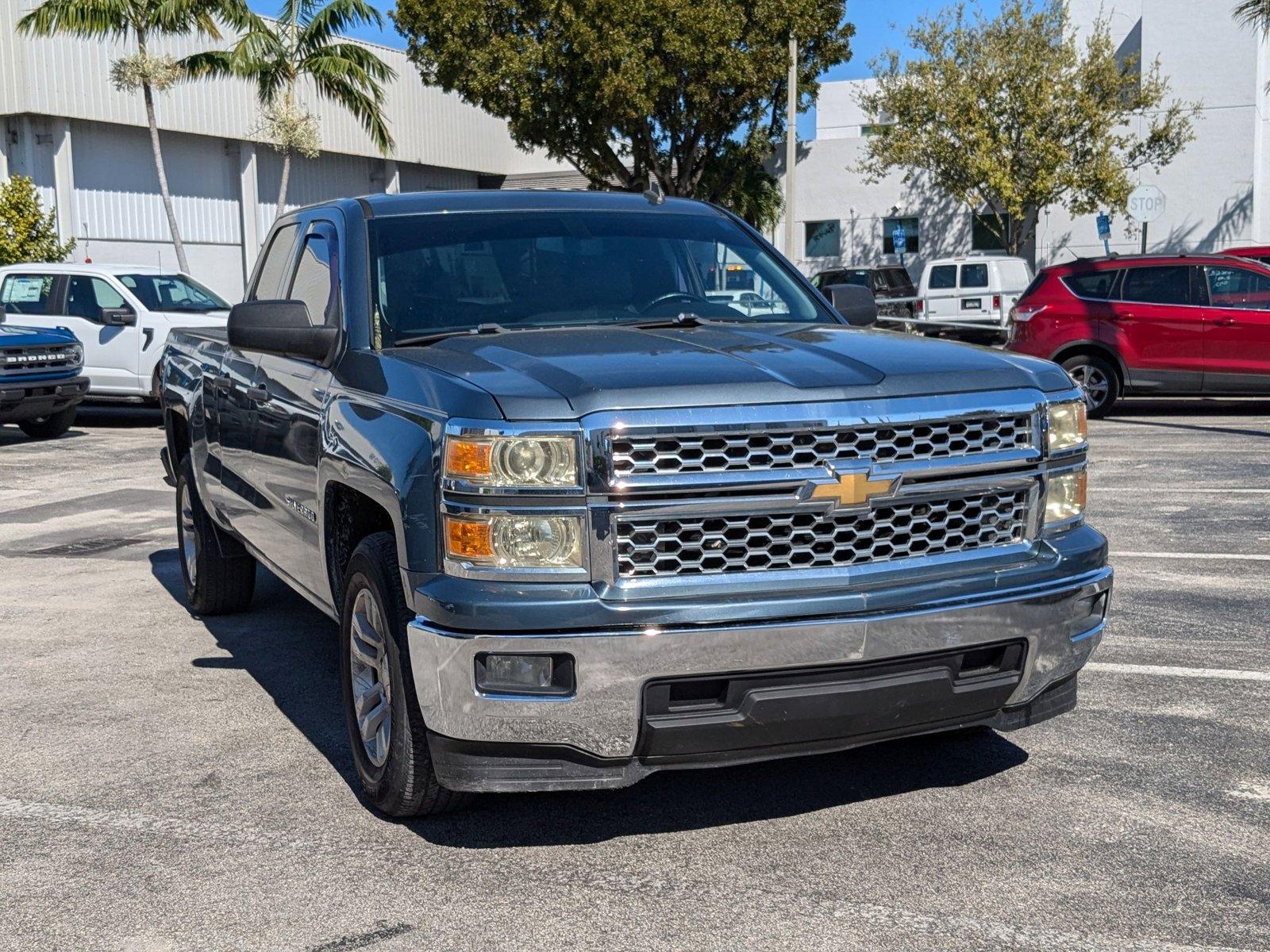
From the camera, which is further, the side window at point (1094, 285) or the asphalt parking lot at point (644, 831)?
the side window at point (1094, 285)

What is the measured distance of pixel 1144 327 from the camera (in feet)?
53.0

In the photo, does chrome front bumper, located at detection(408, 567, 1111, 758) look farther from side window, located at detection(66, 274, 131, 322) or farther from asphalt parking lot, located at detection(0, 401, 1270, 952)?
side window, located at detection(66, 274, 131, 322)

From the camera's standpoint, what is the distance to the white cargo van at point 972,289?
90.7 feet

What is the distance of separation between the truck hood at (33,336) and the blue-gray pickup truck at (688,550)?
12880mm

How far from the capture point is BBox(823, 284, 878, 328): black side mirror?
5527 mm

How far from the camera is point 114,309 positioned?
17891mm

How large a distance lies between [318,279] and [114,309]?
13.5m

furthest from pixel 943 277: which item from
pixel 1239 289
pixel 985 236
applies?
pixel 1239 289

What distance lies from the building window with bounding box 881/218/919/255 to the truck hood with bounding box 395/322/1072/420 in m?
36.2

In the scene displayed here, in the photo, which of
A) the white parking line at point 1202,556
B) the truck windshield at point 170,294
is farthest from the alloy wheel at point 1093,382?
the truck windshield at point 170,294

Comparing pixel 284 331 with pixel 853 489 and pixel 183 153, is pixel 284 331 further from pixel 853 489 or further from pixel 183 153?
pixel 183 153

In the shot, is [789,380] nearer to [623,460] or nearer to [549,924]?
[623,460]

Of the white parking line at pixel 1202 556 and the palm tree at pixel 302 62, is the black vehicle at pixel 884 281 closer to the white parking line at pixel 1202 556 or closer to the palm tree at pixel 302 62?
the palm tree at pixel 302 62

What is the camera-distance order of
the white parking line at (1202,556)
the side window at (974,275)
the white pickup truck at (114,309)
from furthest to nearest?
1. the side window at (974,275)
2. the white pickup truck at (114,309)
3. the white parking line at (1202,556)
